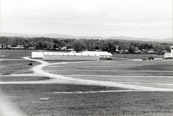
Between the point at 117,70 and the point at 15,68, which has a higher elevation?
the point at 117,70

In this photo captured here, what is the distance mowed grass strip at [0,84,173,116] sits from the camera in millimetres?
14625

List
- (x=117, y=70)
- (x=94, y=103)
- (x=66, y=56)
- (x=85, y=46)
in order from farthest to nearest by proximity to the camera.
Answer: (x=85, y=46), (x=66, y=56), (x=117, y=70), (x=94, y=103)

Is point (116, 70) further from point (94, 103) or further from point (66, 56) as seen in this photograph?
point (66, 56)

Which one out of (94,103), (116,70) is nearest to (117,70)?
(116,70)

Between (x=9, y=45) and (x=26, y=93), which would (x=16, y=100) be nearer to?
(x=26, y=93)

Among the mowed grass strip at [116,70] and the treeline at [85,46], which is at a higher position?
the mowed grass strip at [116,70]

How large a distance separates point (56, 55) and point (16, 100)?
56.9 m

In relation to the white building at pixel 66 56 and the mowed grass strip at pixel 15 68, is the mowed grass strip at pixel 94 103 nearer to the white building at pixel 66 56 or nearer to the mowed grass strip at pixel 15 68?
the mowed grass strip at pixel 15 68

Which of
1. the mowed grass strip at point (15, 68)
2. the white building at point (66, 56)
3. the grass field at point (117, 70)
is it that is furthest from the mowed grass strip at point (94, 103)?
the white building at point (66, 56)

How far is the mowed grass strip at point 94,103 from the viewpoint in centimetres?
1462

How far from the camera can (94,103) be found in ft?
55.7

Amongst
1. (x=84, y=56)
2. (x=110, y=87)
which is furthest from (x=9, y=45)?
(x=110, y=87)

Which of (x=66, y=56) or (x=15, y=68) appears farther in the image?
(x=66, y=56)

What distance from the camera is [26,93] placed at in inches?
812
